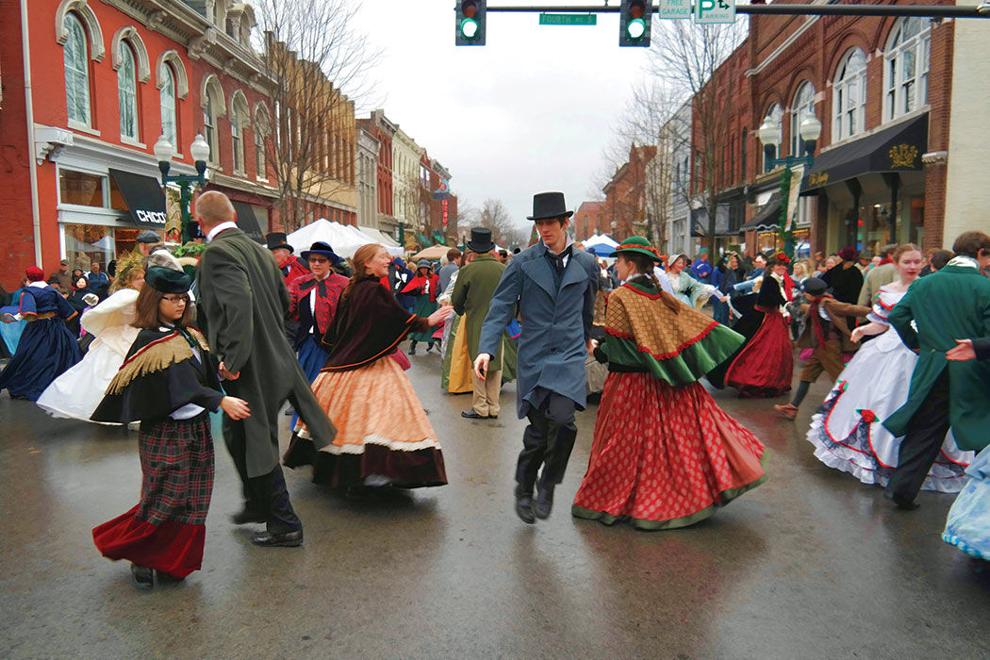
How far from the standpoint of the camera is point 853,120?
22.8 m

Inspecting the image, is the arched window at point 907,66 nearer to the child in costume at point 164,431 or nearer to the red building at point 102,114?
the child in costume at point 164,431

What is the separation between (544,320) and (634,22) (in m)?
7.36

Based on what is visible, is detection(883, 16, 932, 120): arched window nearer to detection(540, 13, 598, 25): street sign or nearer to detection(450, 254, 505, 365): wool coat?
detection(540, 13, 598, 25): street sign

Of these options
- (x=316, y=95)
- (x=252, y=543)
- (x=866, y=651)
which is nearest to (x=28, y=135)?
(x=316, y=95)

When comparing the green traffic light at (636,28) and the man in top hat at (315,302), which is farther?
the green traffic light at (636,28)

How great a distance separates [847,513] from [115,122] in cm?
2124

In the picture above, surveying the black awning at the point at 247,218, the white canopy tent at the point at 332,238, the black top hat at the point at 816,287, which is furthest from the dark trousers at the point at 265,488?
the black awning at the point at 247,218

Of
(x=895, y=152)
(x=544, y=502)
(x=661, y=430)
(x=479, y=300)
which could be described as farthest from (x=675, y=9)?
(x=895, y=152)

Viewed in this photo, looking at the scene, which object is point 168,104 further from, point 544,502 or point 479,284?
point 544,502

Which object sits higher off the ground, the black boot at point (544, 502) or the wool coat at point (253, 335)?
the wool coat at point (253, 335)

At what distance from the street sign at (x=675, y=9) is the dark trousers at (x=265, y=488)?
8.75 metres

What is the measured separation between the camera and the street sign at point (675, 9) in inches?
419

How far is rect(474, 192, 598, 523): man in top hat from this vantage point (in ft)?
15.8

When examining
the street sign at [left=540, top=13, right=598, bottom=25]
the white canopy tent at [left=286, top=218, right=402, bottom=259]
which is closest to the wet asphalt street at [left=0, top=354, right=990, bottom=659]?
the street sign at [left=540, top=13, right=598, bottom=25]
